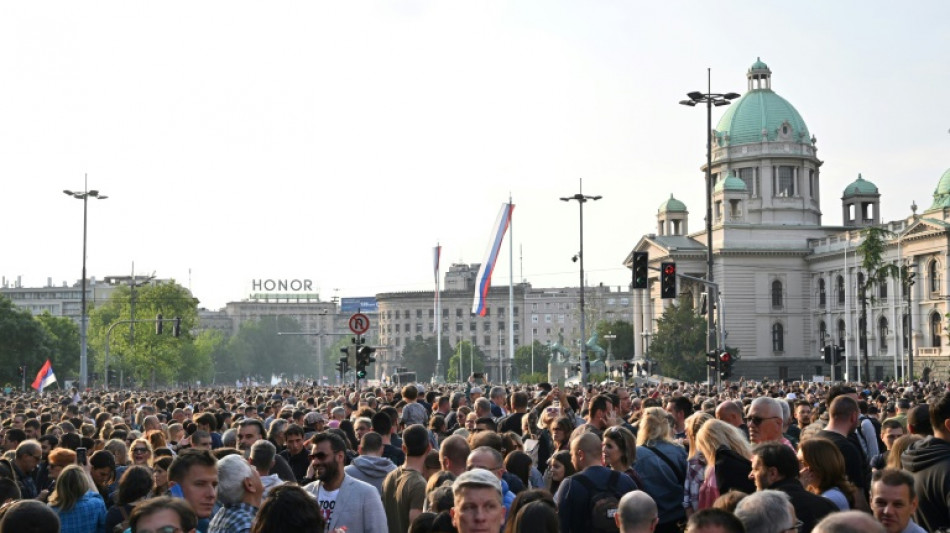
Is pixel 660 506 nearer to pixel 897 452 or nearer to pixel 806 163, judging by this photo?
pixel 897 452

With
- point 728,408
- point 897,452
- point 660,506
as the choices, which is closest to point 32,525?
point 660,506

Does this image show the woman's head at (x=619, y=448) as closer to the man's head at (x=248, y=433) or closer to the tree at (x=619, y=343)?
the man's head at (x=248, y=433)

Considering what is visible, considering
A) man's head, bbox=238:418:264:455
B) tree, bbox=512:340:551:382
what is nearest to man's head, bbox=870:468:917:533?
man's head, bbox=238:418:264:455

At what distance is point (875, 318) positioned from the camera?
102 metres

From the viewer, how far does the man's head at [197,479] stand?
7941 mm

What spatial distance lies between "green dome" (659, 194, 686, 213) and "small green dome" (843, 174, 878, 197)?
604 inches

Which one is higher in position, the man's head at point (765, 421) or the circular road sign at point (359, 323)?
the circular road sign at point (359, 323)

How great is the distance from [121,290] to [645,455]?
12465 cm

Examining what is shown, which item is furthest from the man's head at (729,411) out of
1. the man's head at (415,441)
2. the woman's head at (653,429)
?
the man's head at (415,441)

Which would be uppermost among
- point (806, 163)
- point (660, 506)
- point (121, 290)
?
point (806, 163)

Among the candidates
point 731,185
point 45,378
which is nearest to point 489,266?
point 45,378

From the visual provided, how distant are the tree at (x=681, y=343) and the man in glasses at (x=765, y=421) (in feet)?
290

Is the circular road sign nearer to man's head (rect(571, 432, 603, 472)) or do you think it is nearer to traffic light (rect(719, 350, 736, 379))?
traffic light (rect(719, 350, 736, 379))

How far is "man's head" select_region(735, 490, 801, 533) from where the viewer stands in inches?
261
